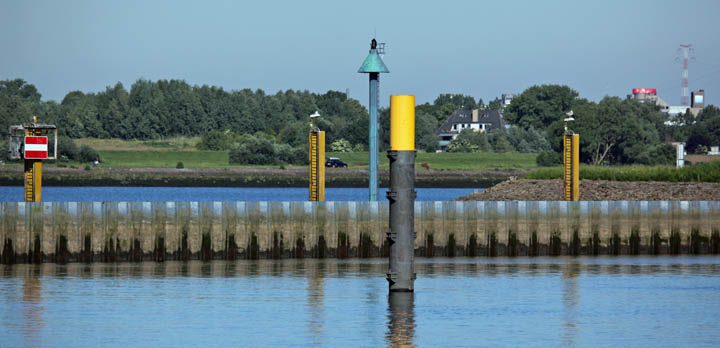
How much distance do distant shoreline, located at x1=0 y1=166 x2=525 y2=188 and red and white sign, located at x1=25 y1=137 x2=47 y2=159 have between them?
329ft

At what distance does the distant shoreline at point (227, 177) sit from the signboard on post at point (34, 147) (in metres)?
100

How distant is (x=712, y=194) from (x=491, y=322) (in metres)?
38.7

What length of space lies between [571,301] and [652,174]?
43432 millimetres

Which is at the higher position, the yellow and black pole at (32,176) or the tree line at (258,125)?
the tree line at (258,125)

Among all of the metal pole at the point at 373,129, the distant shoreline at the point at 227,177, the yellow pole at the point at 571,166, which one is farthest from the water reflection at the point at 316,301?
the distant shoreline at the point at 227,177

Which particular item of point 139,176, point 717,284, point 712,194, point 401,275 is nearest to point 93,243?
point 401,275

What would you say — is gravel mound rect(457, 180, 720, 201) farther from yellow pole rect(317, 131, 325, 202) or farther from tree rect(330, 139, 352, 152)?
tree rect(330, 139, 352, 152)

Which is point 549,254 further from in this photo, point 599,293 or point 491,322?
point 491,322

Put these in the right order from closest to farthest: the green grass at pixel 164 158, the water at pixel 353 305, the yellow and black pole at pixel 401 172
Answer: the water at pixel 353 305 < the yellow and black pole at pixel 401 172 < the green grass at pixel 164 158

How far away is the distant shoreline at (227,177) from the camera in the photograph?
137500mm

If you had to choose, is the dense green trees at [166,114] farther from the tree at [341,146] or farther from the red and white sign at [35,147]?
the red and white sign at [35,147]

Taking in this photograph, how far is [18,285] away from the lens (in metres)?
30.1

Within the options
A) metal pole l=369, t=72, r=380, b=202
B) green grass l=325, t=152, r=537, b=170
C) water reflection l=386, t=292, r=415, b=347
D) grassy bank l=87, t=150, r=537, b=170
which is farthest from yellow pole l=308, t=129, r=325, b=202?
green grass l=325, t=152, r=537, b=170

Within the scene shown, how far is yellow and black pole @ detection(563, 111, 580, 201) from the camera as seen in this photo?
46562mm
